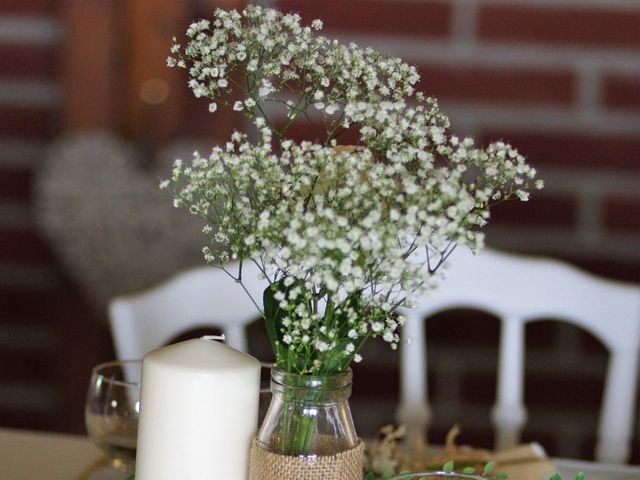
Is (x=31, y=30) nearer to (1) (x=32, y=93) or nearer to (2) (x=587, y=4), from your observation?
(1) (x=32, y=93)

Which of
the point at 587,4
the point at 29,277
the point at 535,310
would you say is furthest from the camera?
the point at 29,277

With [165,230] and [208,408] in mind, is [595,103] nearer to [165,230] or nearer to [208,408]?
[165,230]

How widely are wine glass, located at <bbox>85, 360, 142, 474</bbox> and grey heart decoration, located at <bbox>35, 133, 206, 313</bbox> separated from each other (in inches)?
28.6

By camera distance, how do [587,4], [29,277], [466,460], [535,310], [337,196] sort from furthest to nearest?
[29,277] → [587,4] → [535,310] → [466,460] → [337,196]

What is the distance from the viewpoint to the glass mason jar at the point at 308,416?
2.06 feet

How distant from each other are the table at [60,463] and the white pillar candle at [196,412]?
0.29m

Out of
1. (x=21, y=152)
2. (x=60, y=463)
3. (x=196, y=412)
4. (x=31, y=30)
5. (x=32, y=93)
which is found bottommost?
(x=60, y=463)

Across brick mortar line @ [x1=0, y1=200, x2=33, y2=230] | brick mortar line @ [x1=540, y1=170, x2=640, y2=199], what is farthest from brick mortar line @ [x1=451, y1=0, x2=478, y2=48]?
brick mortar line @ [x1=0, y1=200, x2=33, y2=230]

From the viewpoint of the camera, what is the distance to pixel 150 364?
25.9 inches

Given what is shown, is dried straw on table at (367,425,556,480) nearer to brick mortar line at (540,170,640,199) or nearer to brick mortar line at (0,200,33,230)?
brick mortar line at (540,170,640,199)

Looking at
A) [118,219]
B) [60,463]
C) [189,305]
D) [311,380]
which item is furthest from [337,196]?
[118,219]

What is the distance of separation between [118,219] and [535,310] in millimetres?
743

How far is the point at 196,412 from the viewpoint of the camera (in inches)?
25.6

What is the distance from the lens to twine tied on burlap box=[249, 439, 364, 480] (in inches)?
24.8
